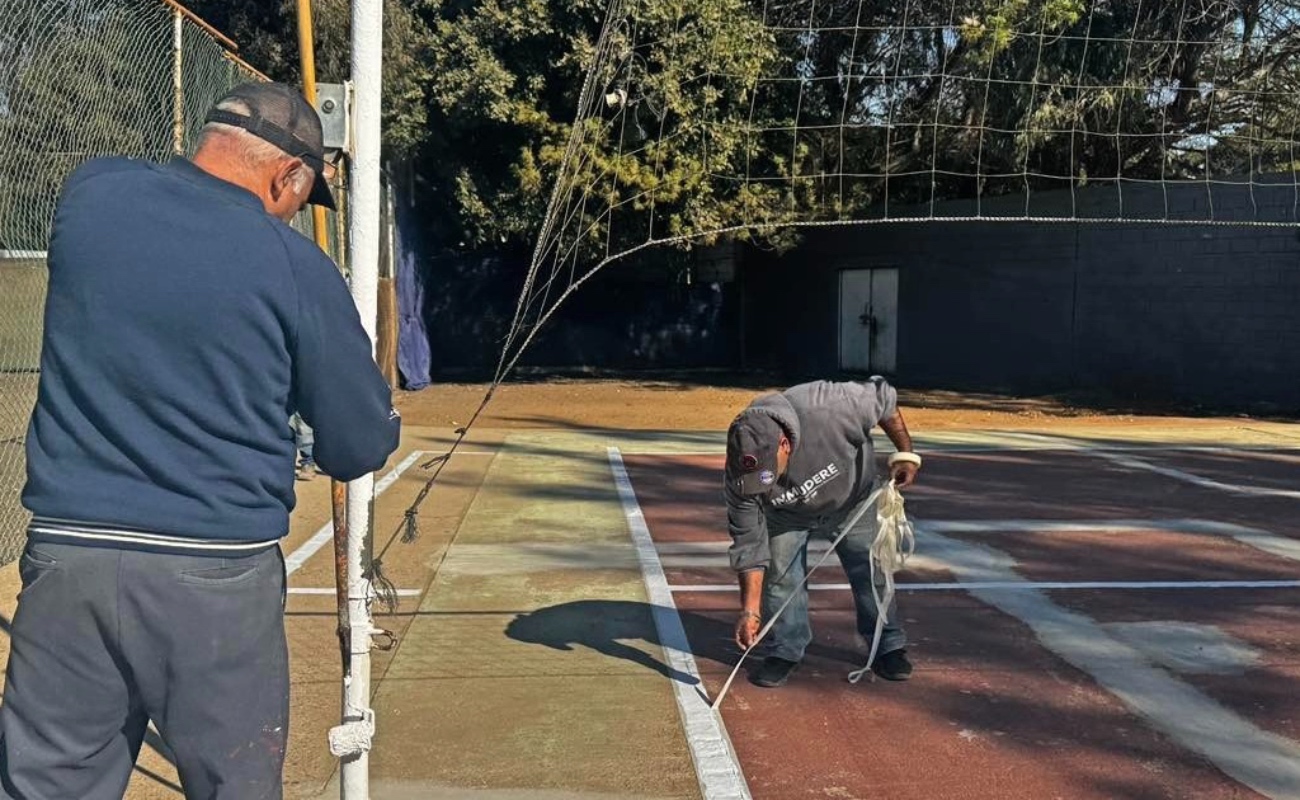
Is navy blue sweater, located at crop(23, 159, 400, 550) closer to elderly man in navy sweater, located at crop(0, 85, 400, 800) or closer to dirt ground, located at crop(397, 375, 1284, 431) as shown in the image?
elderly man in navy sweater, located at crop(0, 85, 400, 800)

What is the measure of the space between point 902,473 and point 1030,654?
4.21ft

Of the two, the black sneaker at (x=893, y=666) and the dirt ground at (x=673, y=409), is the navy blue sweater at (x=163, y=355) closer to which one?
the black sneaker at (x=893, y=666)

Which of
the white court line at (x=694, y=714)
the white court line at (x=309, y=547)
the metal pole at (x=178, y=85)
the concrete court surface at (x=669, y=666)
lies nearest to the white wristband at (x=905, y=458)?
the concrete court surface at (x=669, y=666)

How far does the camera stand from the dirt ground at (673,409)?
15.1m

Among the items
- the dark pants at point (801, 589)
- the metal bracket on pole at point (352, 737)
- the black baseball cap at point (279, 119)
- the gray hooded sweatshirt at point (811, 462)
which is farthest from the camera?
the dark pants at point (801, 589)

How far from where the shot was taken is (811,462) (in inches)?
182

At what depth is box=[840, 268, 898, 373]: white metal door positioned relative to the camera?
2241 cm

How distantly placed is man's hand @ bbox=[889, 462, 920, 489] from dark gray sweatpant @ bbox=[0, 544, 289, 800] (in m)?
→ 3.00

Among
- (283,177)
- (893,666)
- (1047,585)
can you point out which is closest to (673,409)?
(1047,585)

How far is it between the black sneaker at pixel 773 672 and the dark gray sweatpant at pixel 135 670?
2895 millimetres

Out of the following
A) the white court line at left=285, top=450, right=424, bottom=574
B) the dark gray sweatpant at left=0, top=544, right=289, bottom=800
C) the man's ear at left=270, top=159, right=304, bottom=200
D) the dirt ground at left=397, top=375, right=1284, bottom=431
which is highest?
the man's ear at left=270, top=159, right=304, bottom=200

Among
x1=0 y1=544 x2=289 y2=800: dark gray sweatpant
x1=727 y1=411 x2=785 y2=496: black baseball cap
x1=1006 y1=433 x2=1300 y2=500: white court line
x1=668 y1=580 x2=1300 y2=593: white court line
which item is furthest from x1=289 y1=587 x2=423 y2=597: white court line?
x1=1006 y1=433 x2=1300 y2=500: white court line

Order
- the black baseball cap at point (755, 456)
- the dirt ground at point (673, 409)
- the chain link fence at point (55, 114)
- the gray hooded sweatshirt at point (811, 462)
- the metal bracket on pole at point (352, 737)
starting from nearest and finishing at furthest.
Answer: the metal bracket on pole at point (352, 737) → the black baseball cap at point (755, 456) → the gray hooded sweatshirt at point (811, 462) → the chain link fence at point (55, 114) → the dirt ground at point (673, 409)

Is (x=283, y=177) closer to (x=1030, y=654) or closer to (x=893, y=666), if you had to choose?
(x=893, y=666)
